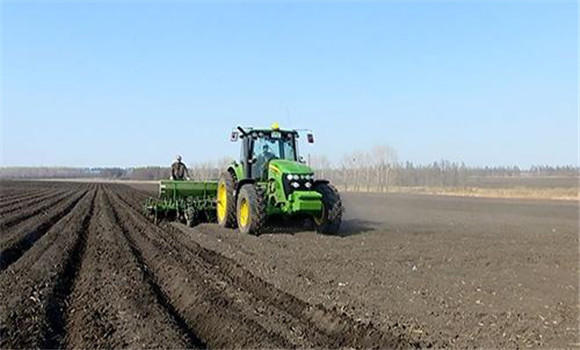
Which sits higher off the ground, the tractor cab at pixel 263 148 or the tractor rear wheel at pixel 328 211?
the tractor cab at pixel 263 148

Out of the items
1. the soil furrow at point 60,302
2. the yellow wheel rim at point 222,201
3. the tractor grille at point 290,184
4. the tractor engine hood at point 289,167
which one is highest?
the tractor engine hood at point 289,167

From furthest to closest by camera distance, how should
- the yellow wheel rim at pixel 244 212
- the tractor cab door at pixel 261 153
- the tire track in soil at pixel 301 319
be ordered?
1. the tractor cab door at pixel 261 153
2. the yellow wheel rim at pixel 244 212
3. the tire track in soil at pixel 301 319

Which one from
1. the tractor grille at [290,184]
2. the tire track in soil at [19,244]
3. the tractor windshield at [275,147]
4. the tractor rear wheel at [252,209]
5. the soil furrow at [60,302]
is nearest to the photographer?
the soil furrow at [60,302]

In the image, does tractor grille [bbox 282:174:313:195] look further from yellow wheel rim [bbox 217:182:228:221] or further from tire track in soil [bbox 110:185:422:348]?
tire track in soil [bbox 110:185:422:348]

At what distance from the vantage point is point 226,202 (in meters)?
15.6

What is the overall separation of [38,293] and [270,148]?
858 centimetres

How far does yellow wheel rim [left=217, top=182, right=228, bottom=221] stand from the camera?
15.8 metres

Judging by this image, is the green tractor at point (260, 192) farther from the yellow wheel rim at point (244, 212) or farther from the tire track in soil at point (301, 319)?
the tire track in soil at point (301, 319)

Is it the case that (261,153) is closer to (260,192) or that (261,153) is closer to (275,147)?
(275,147)

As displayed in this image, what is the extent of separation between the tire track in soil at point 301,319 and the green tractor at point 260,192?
179 inches

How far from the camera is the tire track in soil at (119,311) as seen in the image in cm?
558

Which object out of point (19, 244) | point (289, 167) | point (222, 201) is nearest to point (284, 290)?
point (289, 167)

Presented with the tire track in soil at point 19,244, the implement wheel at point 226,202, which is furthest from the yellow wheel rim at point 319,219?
the tire track in soil at point 19,244

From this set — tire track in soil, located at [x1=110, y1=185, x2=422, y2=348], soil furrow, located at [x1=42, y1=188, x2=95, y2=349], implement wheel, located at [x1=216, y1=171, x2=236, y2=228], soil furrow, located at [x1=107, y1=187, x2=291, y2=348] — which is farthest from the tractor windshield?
tire track in soil, located at [x1=110, y1=185, x2=422, y2=348]
